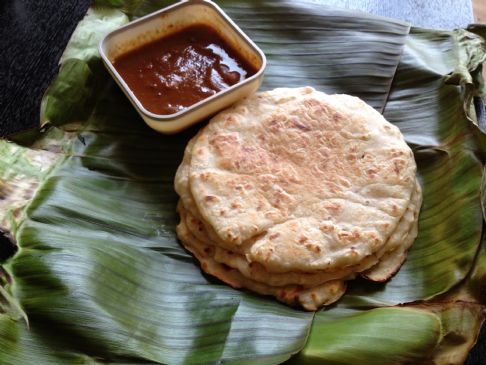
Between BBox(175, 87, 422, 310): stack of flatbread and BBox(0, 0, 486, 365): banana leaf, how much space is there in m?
0.10

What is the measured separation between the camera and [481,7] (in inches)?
149

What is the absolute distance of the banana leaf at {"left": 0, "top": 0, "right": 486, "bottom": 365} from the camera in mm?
1849

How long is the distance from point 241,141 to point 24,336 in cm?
115

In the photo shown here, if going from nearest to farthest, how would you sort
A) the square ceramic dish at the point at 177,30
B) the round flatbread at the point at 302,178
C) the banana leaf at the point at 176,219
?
the banana leaf at the point at 176,219
the round flatbread at the point at 302,178
the square ceramic dish at the point at 177,30

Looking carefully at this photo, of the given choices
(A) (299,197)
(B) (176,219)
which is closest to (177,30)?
(B) (176,219)

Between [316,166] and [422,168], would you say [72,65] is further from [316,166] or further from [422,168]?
[422,168]

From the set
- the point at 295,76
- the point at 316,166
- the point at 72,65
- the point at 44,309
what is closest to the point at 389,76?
the point at 295,76

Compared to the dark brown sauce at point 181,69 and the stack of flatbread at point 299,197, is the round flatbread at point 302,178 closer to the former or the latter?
the stack of flatbread at point 299,197

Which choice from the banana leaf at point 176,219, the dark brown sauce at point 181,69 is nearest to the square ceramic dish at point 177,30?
the dark brown sauce at point 181,69

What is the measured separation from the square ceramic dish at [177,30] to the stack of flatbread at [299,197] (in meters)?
0.09

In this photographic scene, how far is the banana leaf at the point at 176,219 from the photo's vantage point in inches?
72.8

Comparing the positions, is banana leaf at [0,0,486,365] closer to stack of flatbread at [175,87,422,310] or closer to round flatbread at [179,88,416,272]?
Answer: stack of flatbread at [175,87,422,310]

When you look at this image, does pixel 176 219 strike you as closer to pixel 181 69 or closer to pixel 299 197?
pixel 299 197

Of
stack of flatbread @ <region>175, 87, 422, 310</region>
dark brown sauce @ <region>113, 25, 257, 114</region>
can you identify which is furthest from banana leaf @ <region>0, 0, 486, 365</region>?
dark brown sauce @ <region>113, 25, 257, 114</region>
